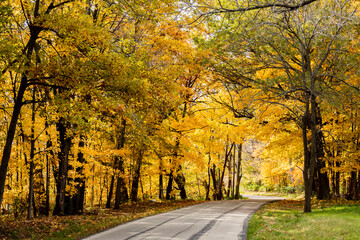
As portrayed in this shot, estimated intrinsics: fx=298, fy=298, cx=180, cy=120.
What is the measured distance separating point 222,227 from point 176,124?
10597mm

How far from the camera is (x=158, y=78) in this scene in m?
11.8

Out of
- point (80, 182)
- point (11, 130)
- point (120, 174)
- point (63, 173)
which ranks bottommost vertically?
point (80, 182)

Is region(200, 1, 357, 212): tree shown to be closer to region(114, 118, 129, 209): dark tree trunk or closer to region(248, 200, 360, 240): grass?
region(248, 200, 360, 240): grass

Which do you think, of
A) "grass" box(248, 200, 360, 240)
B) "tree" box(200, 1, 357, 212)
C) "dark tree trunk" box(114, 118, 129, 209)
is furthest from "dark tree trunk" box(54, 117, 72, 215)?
"grass" box(248, 200, 360, 240)

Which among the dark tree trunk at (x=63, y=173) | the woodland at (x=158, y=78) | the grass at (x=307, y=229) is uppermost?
the woodland at (x=158, y=78)

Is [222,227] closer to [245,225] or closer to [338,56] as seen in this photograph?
[245,225]

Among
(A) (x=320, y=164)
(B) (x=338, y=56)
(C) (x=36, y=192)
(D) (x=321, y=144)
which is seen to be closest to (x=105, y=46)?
(B) (x=338, y=56)

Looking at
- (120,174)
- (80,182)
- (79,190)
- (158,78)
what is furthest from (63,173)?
(158,78)

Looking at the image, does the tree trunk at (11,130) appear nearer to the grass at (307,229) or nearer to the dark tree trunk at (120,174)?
the dark tree trunk at (120,174)

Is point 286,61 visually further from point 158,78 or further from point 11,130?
point 11,130

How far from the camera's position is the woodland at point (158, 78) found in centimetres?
906

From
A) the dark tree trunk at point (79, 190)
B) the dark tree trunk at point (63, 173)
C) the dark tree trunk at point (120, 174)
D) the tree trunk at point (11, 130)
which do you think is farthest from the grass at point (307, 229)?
the dark tree trunk at point (63, 173)

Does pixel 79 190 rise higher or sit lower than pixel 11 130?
lower

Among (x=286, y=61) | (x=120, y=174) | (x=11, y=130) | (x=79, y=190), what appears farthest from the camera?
(x=120, y=174)
